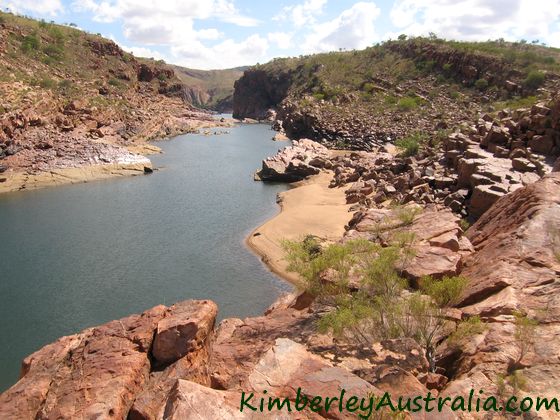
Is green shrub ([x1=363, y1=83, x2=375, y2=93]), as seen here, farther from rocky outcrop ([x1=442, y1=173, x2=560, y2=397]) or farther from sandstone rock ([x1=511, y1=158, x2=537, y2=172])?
rocky outcrop ([x1=442, y1=173, x2=560, y2=397])

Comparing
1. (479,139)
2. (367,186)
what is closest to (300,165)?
(367,186)

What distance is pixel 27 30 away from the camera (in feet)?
264

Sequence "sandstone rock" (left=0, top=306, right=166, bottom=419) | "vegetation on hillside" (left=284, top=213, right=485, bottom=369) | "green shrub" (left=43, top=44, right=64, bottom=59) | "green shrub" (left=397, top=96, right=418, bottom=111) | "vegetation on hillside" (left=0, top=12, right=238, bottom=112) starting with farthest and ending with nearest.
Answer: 1. "green shrub" (left=43, top=44, right=64, bottom=59)
2. "green shrub" (left=397, top=96, right=418, bottom=111)
3. "vegetation on hillside" (left=0, top=12, right=238, bottom=112)
4. "vegetation on hillside" (left=284, top=213, right=485, bottom=369)
5. "sandstone rock" (left=0, top=306, right=166, bottom=419)

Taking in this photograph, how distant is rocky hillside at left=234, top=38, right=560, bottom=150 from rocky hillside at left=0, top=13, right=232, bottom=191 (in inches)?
1090

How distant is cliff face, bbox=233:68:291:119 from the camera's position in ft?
425

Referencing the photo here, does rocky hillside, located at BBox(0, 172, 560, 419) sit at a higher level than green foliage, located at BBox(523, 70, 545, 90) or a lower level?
lower

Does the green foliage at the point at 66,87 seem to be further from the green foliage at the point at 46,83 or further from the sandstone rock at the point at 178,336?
the sandstone rock at the point at 178,336

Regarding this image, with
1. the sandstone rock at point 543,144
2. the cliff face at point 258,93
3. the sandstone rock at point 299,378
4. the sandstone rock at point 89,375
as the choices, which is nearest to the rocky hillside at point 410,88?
the cliff face at point 258,93

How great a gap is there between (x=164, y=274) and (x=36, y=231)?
12.7 m

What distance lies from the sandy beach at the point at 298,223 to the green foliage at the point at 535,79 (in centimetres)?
4072

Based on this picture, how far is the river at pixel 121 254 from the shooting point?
19406mm

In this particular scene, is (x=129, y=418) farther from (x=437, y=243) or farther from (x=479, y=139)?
(x=479, y=139)

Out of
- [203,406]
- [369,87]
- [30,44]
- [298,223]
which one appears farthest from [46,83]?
[203,406]

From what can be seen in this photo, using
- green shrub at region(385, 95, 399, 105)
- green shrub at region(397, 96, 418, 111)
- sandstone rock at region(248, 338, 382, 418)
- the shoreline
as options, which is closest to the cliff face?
green shrub at region(385, 95, 399, 105)
